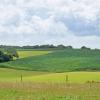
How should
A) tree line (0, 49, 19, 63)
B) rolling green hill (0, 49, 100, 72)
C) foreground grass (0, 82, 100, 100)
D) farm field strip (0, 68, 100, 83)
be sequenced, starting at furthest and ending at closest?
tree line (0, 49, 19, 63) < rolling green hill (0, 49, 100, 72) < farm field strip (0, 68, 100, 83) < foreground grass (0, 82, 100, 100)

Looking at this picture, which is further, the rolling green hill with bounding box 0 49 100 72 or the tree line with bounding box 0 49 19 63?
the tree line with bounding box 0 49 19 63

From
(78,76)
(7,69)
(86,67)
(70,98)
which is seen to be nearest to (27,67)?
(7,69)

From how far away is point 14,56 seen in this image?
10181cm

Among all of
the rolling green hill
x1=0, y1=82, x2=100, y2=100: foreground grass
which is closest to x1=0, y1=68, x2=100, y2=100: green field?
x1=0, y1=82, x2=100, y2=100: foreground grass

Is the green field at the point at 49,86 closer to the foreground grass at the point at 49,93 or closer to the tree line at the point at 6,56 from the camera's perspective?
the foreground grass at the point at 49,93

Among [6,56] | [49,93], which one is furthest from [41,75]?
[49,93]

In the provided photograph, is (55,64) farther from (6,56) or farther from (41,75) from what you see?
(41,75)

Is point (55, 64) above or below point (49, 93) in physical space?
below

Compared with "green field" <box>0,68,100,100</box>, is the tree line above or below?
above

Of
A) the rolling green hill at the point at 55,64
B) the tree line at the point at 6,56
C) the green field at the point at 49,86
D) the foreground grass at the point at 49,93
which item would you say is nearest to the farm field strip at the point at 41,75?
the green field at the point at 49,86

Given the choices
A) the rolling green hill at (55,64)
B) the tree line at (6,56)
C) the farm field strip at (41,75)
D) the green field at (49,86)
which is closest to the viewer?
the green field at (49,86)

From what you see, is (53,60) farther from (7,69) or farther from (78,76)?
(78,76)

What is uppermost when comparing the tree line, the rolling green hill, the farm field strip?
the tree line

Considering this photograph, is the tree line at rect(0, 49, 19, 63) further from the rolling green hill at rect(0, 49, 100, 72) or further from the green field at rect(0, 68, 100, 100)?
the green field at rect(0, 68, 100, 100)
